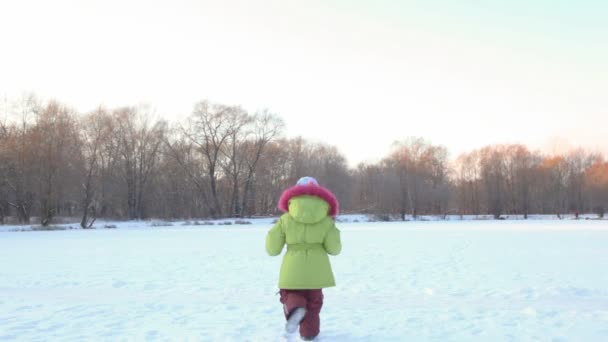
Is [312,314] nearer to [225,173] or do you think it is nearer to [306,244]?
[306,244]

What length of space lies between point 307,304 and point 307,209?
0.98 meters

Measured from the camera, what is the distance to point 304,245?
15.5 ft

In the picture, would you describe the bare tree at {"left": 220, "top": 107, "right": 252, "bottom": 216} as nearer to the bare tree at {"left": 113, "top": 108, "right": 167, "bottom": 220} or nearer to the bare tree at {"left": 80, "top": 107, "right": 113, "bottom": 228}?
the bare tree at {"left": 113, "top": 108, "right": 167, "bottom": 220}

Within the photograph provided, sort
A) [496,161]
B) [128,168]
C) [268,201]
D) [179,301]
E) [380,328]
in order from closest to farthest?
[380,328] → [179,301] → [128,168] → [268,201] → [496,161]

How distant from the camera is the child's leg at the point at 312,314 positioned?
4750mm

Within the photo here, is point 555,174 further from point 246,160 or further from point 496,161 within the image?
point 246,160

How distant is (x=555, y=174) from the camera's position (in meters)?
71.8

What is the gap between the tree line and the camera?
37156 mm

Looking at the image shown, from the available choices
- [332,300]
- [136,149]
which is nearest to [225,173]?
[136,149]

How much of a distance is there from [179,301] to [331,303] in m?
2.30

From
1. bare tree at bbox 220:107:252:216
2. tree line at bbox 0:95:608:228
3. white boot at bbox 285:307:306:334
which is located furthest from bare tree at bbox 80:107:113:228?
white boot at bbox 285:307:306:334

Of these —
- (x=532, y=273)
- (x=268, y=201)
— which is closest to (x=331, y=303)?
(x=532, y=273)

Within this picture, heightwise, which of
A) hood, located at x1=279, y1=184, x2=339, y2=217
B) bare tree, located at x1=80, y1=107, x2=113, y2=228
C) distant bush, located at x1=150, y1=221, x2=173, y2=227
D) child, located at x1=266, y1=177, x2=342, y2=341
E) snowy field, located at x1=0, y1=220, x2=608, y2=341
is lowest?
distant bush, located at x1=150, y1=221, x2=173, y2=227

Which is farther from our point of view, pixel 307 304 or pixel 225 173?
pixel 225 173
